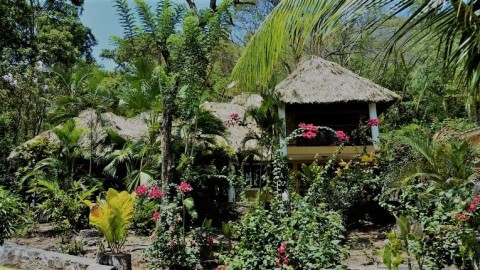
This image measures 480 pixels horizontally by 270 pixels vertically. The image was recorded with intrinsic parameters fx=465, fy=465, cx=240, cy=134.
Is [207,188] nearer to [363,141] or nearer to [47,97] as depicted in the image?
[363,141]

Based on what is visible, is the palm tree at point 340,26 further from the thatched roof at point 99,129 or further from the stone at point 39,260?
the thatched roof at point 99,129

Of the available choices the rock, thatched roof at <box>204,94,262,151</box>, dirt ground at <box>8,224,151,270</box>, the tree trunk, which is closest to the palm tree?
dirt ground at <box>8,224,151,270</box>

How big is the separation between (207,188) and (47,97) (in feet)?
28.3

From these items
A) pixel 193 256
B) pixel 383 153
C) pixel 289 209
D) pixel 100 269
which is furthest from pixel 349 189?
pixel 100 269

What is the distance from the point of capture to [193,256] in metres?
6.71

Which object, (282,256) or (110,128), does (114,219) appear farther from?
(110,128)

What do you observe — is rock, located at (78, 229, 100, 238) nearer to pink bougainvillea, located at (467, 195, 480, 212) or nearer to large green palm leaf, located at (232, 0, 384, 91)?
pink bougainvillea, located at (467, 195, 480, 212)

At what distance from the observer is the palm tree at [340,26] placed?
2.06 metres

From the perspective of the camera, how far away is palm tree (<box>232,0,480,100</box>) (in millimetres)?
2064

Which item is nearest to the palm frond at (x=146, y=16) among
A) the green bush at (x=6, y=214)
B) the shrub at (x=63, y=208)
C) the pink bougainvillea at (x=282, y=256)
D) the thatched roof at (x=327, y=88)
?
the shrub at (x=63, y=208)

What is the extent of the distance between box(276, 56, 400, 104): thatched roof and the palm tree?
11.8m

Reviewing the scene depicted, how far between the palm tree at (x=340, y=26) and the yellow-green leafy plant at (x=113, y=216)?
5036mm

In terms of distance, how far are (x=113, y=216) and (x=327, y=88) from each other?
31.0 feet

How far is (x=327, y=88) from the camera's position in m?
14.7
